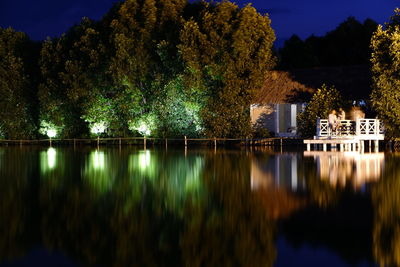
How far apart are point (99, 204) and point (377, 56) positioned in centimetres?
2098

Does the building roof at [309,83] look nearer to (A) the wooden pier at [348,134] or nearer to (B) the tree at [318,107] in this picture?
(B) the tree at [318,107]

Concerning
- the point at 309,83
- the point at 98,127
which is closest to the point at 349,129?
the point at 309,83

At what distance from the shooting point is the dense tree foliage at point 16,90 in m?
42.3

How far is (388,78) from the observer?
2839cm

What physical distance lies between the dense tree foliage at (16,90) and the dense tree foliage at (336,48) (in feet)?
61.7

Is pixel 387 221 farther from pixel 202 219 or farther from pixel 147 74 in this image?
pixel 147 74

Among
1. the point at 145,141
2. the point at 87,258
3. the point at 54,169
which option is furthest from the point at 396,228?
the point at 145,141

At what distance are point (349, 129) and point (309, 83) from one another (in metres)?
6.10

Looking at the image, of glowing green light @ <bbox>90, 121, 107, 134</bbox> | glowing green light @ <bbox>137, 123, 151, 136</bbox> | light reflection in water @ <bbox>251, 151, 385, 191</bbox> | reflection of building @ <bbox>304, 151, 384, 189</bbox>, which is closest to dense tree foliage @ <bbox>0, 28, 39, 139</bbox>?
glowing green light @ <bbox>90, 121, 107, 134</bbox>

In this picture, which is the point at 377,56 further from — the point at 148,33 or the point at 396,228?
the point at 396,228

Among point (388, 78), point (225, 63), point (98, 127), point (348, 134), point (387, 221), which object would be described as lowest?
point (387, 221)

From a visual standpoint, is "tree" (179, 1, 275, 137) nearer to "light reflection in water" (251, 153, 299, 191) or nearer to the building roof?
the building roof

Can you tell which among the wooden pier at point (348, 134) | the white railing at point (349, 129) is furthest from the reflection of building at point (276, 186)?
the white railing at point (349, 129)

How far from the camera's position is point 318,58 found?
47406 millimetres
